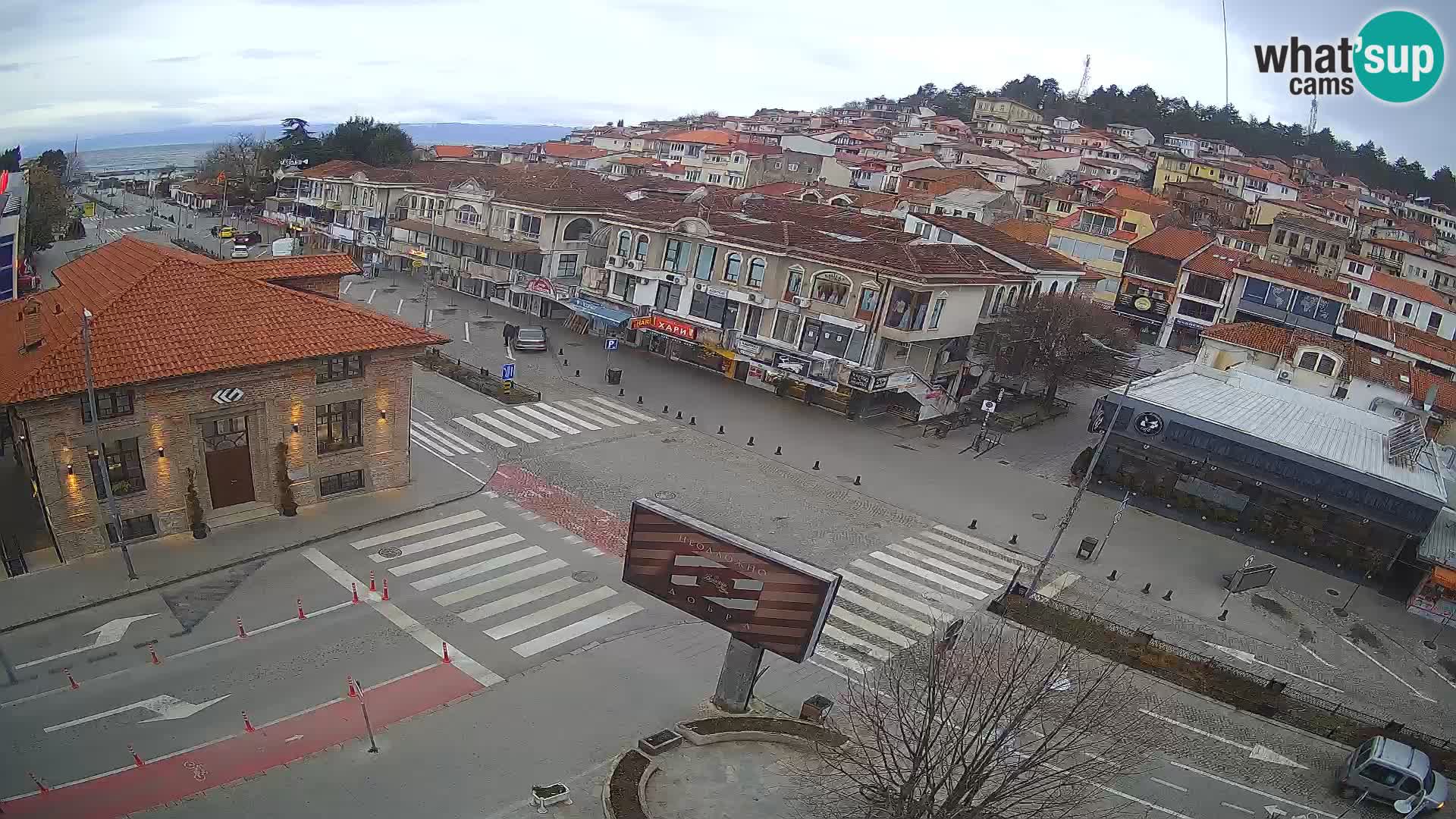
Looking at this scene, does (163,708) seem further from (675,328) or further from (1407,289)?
(1407,289)

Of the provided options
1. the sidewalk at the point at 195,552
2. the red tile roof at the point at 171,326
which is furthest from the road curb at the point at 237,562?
the red tile roof at the point at 171,326

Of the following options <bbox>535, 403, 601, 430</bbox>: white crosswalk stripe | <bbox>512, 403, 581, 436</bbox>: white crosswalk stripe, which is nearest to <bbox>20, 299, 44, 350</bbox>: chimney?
<bbox>512, 403, 581, 436</bbox>: white crosswalk stripe

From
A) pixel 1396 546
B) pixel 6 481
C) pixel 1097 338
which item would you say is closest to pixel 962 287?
pixel 1097 338

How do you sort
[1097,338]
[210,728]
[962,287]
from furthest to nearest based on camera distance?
[1097,338] → [962,287] → [210,728]

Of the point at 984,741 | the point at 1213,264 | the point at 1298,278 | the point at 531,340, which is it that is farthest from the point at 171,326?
the point at 1298,278

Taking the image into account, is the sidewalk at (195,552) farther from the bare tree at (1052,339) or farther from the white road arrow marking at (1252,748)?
the bare tree at (1052,339)

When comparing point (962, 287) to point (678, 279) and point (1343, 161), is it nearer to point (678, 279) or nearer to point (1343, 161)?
point (678, 279)
